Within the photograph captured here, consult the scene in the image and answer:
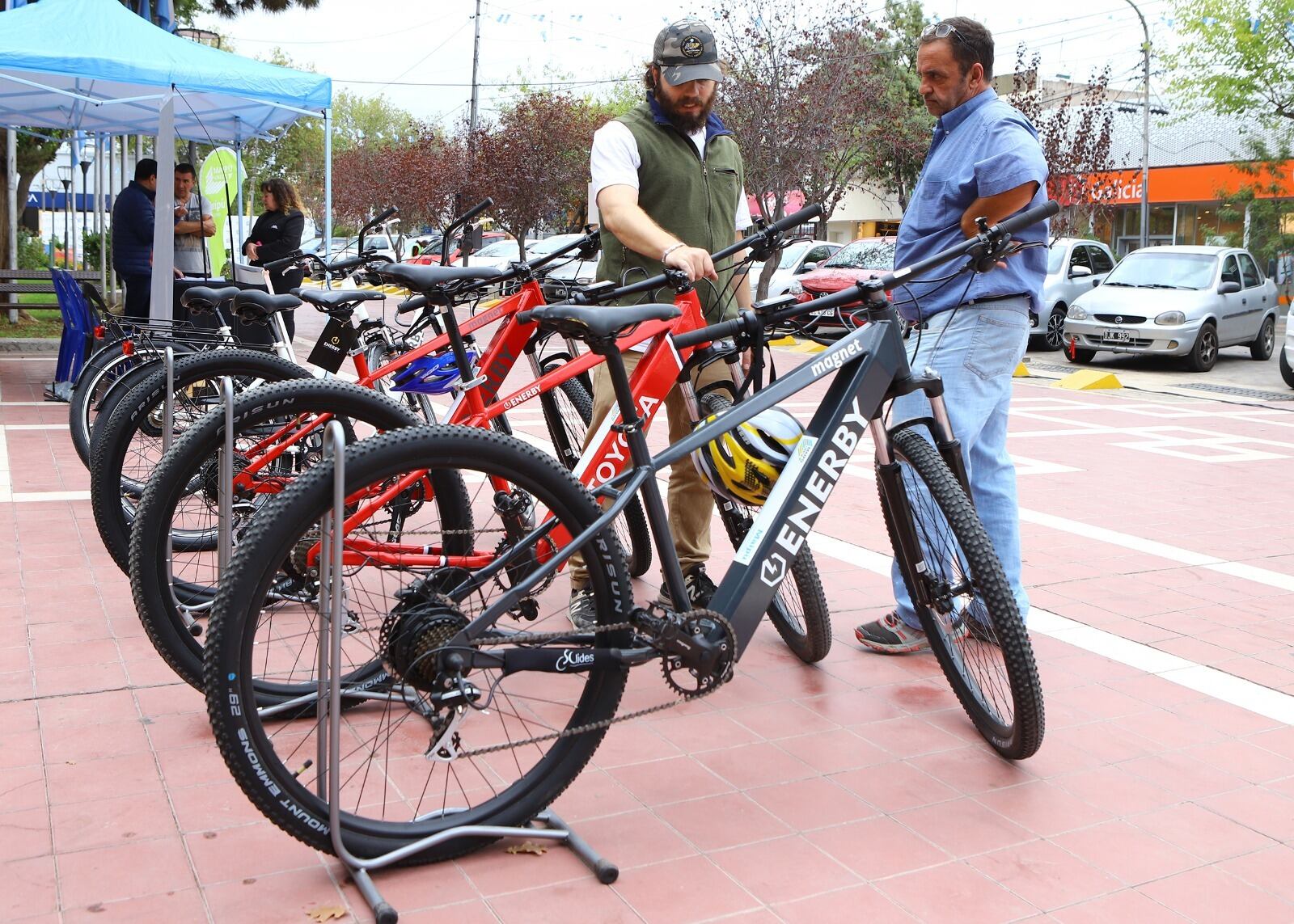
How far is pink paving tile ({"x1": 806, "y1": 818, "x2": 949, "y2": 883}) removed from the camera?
2965 millimetres

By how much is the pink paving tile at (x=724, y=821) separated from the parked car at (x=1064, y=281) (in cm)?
1655

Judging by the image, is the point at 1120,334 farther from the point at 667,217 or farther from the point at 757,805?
the point at 757,805

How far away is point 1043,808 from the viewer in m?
3.31

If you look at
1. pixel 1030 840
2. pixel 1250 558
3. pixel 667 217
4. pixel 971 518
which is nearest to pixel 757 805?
pixel 1030 840

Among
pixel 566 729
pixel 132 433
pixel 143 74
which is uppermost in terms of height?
pixel 143 74

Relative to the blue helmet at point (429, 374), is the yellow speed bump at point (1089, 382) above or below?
below

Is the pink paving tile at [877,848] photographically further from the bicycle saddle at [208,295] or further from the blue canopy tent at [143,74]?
the blue canopy tent at [143,74]

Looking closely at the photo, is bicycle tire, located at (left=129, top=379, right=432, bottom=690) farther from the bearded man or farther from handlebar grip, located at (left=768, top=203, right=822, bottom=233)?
handlebar grip, located at (left=768, top=203, right=822, bottom=233)

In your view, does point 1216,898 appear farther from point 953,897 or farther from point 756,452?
point 756,452

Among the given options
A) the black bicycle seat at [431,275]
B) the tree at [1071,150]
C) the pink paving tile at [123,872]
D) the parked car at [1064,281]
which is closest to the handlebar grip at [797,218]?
the black bicycle seat at [431,275]

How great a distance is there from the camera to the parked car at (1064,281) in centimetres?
1912

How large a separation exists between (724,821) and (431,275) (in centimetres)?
221

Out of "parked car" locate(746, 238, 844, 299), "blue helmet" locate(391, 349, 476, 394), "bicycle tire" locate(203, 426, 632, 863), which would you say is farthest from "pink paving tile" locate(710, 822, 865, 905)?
"parked car" locate(746, 238, 844, 299)

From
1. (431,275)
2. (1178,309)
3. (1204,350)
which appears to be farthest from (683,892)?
(1204,350)
